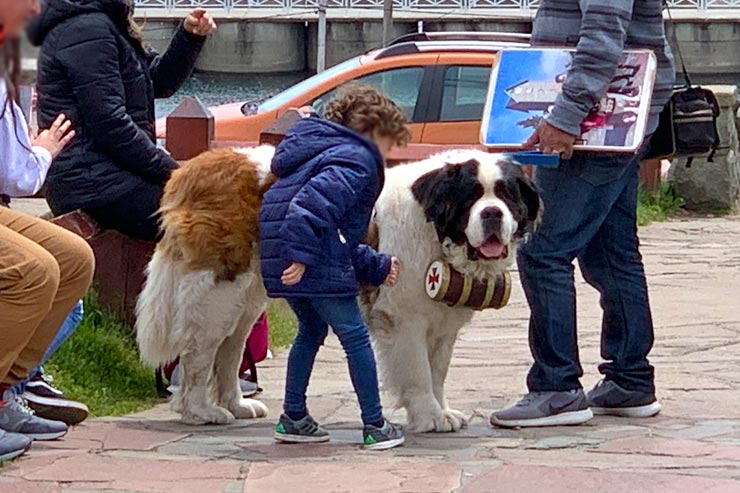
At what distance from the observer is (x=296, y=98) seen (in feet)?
43.4

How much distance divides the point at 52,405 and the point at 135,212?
1013 millimetres

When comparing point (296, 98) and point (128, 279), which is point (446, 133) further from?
point (128, 279)

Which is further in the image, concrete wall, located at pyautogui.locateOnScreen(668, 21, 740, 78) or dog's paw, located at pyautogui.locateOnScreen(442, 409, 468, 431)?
concrete wall, located at pyautogui.locateOnScreen(668, 21, 740, 78)

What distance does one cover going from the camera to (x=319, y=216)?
4.70 metres

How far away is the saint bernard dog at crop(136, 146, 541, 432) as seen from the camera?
17.3ft

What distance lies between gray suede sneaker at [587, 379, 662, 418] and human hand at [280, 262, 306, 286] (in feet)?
5.07

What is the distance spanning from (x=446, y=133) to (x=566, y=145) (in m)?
7.83

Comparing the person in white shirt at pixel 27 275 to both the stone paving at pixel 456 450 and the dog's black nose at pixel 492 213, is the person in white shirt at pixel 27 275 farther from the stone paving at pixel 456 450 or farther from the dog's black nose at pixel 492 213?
the dog's black nose at pixel 492 213

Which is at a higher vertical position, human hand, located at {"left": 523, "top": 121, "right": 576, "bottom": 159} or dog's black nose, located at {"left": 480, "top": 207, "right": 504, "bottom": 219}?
human hand, located at {"left": 523, "top": 121, "right": 576, "bottom": 159}

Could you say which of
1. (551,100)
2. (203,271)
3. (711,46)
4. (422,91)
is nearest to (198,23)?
(203,271)

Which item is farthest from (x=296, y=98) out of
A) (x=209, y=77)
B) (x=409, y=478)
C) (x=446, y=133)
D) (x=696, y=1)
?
(x=696, y=1)

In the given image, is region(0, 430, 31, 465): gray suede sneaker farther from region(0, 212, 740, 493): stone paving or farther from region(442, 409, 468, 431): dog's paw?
region(442, 409, 468, 431): dog's paw

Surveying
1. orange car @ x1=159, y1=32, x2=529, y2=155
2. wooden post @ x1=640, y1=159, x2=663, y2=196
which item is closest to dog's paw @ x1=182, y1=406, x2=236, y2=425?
orange car @ x1=159, y1=32, x2=529, y2=155

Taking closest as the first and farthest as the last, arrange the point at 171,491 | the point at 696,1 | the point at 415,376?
1. the point at 171,491
2. the point at 415,376
3. the point at 696,1
